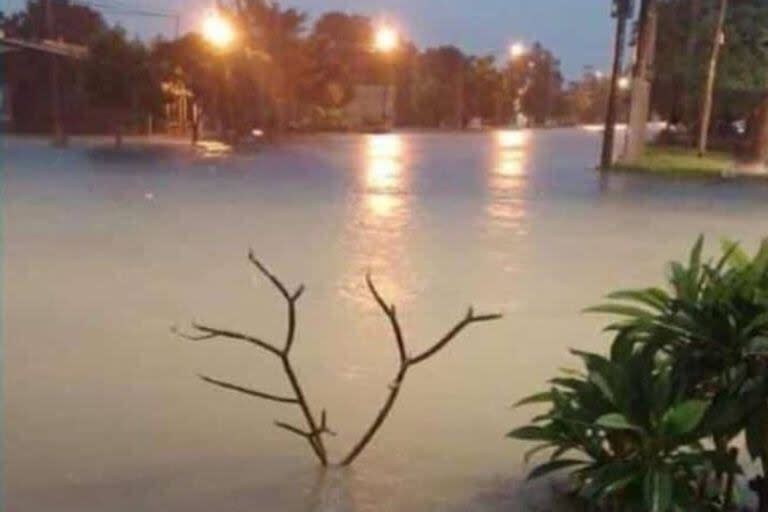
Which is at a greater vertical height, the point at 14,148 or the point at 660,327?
the point at 660,327

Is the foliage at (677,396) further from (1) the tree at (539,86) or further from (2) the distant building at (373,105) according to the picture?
(1) the tree at (539,86)

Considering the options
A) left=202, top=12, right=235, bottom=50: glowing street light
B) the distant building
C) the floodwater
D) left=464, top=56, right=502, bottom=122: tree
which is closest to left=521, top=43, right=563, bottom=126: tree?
left=464, top=56, right=502, bottom=122: tree

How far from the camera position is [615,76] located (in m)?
27.3

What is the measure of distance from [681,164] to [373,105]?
1575 inches

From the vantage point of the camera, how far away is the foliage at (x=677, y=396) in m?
3.34

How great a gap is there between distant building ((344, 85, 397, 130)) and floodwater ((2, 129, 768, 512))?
46801mm

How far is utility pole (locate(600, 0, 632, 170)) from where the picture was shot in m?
26.7

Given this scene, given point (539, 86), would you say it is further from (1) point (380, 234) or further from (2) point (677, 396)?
(2) point (677, 396)

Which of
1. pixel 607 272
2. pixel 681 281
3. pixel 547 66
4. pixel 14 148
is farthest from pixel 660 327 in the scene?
pixel 547 66

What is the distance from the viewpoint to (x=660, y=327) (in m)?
3.53

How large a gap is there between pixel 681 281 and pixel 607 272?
616cm

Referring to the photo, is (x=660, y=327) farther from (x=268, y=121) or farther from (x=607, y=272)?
(x=268, y=121)

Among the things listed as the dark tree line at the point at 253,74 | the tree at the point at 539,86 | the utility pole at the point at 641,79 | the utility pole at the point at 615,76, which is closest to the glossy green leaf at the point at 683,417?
the utility pole at the point at 615,76

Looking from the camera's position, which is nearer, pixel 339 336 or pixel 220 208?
pixel 339 336
